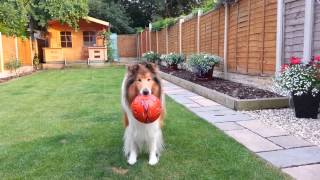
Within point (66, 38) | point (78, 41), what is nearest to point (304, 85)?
point (78, 41)

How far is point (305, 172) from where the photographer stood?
2.91 metres

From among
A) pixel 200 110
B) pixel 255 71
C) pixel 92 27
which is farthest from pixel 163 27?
pixel 200 110

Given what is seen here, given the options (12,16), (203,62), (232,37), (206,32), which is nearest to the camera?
(232,37)

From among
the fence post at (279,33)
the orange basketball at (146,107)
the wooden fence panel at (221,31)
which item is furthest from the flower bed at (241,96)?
the orange basketball at (146,107)

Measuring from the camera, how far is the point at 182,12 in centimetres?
3073

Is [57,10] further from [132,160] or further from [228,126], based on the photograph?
[132,160]

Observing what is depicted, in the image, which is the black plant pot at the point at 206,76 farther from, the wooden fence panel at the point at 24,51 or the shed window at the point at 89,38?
the shed window at the point at 89,38

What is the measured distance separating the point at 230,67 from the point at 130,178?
6370 mm

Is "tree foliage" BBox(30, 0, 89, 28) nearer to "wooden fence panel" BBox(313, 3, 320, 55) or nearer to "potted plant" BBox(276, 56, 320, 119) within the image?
"wooden fence panel" BBox(313, 3, 320, 55)

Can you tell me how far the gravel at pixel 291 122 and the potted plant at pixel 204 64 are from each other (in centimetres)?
347

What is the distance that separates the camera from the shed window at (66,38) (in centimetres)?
2155

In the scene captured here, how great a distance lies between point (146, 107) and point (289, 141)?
1969 millimetres

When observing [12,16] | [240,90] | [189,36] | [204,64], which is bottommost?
[240,90]

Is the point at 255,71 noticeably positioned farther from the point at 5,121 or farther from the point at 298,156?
the point at 5,121
